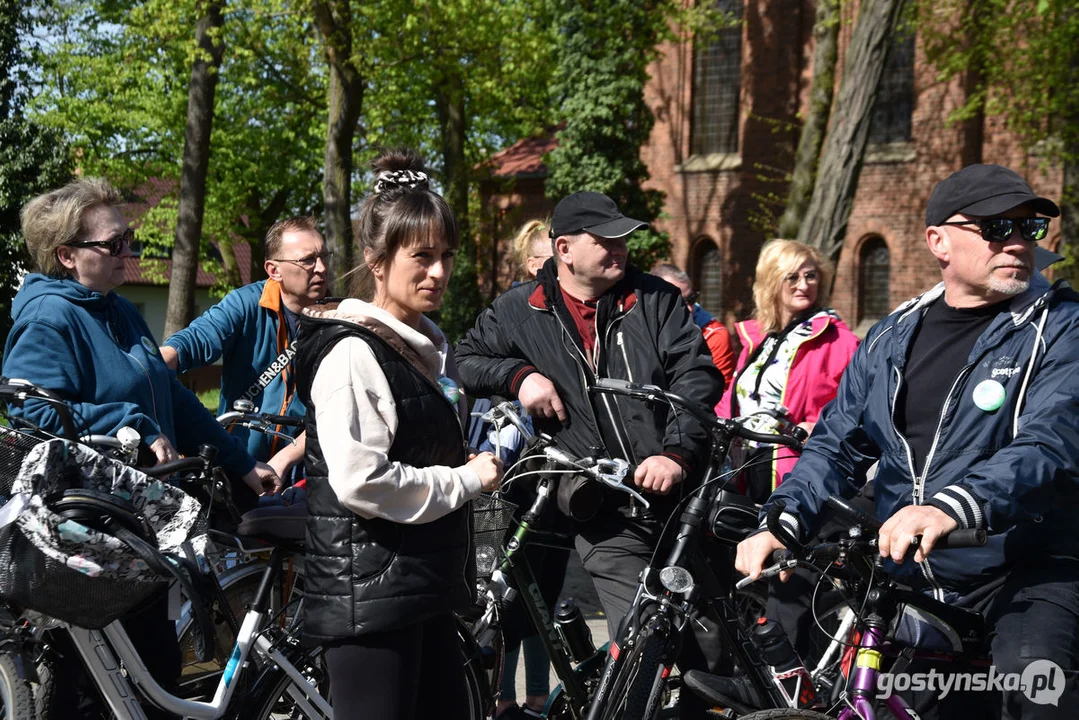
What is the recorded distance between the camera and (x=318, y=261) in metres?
5.61

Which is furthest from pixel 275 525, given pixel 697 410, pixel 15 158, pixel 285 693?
pixel 15 158

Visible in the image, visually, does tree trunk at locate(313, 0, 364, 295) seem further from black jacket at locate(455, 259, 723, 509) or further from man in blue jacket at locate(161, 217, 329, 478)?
black jacket at locate(455, 259, 723, 509)

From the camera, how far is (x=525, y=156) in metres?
36.7

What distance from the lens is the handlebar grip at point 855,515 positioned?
9.75ft

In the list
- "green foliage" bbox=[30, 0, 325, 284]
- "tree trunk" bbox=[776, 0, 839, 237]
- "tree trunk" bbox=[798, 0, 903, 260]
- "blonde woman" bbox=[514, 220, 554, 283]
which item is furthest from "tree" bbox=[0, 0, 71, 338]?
"blonde woman" bbox=[514, 220, 554, 283]

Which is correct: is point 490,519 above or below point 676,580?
above

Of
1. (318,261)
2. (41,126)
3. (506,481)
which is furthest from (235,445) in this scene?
(41,126)

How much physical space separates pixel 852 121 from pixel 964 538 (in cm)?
1137

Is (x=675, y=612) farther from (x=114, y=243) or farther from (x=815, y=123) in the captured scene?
(x=815, y=123)

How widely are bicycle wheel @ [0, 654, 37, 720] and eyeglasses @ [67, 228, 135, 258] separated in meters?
1.47

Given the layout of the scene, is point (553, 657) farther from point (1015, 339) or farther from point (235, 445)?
point (1015, 339)

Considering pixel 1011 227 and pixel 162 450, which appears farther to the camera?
pixel 162 450

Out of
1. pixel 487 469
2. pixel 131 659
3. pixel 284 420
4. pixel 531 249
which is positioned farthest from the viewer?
pixel 531 249

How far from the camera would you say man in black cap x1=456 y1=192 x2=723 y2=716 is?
4242 millimetres
